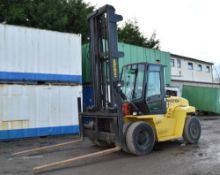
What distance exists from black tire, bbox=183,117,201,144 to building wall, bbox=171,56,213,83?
23.0 m

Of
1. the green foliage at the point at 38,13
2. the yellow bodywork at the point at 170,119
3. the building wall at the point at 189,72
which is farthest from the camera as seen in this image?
the building wall at the point at 189,72

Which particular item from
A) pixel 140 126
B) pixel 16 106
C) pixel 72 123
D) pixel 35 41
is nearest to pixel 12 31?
pixel 35 41

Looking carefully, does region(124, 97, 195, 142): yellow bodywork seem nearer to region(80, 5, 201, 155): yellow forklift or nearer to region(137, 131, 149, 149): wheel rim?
region(80, 5, 201, 155): yellow forklift

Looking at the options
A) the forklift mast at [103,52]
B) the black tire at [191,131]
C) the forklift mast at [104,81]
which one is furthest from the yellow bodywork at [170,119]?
the forklift mast at [103,52]

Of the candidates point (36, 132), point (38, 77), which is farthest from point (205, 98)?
point (36, 132)

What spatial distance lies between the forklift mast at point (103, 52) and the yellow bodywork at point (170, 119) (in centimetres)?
92

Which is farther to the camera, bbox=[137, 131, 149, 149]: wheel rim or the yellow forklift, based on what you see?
bbox=[137, 131, 149, 149]: wheel rim

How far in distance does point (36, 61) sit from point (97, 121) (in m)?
4.64

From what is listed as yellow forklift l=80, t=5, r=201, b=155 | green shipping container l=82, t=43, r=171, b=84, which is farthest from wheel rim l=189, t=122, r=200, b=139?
green shipping container l=82, t=43, r=171, b=84

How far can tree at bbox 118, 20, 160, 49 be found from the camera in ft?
81.4

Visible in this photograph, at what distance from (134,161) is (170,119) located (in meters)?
2.20

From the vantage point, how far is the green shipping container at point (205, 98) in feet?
77.2

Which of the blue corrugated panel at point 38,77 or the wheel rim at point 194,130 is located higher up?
the blue corrugated panel at point 38,77

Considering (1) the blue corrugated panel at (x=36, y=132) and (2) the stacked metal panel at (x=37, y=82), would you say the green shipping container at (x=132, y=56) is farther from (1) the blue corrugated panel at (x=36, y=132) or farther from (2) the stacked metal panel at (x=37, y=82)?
(1) the blue corrugated panel at (x=36, y=132)
